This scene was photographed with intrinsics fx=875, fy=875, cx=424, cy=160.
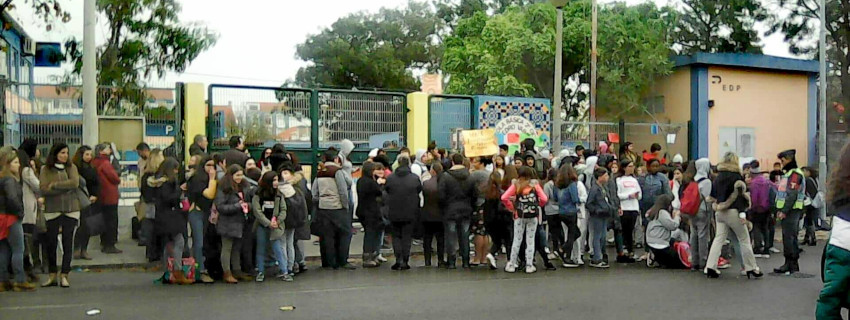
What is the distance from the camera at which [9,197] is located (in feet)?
32.5

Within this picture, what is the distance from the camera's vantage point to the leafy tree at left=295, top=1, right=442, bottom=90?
152 feet

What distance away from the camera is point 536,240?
12664mm

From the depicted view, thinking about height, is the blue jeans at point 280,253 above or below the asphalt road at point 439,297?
above

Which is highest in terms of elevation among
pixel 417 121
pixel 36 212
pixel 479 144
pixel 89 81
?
pixel 89 81

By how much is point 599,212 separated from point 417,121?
23.2 feet

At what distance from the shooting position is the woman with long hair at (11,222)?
9938 mm

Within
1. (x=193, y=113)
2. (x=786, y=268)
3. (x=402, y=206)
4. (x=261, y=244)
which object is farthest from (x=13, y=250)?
(x=786, y=268)

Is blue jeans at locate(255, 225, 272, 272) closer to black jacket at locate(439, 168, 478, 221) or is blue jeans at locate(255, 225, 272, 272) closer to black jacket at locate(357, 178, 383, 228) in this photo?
black jacket at locate(357, 178, 383, 228)

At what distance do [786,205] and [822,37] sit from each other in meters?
11.0

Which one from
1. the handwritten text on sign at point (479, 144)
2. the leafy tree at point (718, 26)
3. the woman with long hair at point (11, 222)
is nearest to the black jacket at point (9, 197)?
the woman with long hair at point (11, 222)

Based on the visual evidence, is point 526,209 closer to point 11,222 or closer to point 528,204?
point 528,204

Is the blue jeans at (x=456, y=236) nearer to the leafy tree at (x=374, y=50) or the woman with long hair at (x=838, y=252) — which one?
the woman with long hair at (x=838, y=252)

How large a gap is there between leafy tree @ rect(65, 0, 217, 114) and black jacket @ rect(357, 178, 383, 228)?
35.1 feet

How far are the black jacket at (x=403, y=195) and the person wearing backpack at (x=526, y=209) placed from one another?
4.25 ft
